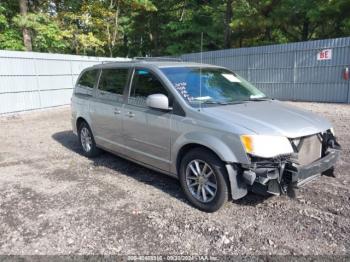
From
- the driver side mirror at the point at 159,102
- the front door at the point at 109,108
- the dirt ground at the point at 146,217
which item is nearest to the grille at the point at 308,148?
the dirt ground at the point at 146,217

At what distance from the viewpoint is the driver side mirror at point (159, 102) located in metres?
3.98

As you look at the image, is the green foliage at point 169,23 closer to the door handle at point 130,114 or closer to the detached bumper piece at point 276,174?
the door handle at point 130,114

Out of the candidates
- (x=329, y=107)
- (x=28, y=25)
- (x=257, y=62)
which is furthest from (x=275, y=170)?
(x=28, y=25)

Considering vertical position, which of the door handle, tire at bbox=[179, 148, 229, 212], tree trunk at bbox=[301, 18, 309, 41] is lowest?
tire at bbox=[179, 148, 229, 212]

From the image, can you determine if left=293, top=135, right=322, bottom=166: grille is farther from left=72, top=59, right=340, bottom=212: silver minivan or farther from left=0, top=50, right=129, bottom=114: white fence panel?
left=0, top=50, right=129, bottom=114: white fence panel

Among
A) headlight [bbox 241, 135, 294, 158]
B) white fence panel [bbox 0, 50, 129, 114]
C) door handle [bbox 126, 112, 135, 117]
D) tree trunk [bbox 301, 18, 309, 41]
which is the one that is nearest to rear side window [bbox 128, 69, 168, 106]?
door handle [bbox 126, 112, 135, 117]

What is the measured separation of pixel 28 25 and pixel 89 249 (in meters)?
17.1

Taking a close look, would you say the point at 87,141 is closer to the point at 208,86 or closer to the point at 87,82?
the point at 87,82

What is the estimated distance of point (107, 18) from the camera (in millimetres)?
23656

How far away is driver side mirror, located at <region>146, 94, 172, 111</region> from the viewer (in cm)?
398

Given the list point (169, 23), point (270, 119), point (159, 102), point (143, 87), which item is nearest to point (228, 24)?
point (169, 23)

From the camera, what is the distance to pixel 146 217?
3686 millimetres

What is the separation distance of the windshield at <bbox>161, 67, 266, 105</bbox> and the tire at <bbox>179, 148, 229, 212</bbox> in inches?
28.4

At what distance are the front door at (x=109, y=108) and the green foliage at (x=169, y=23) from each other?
13892 mm
